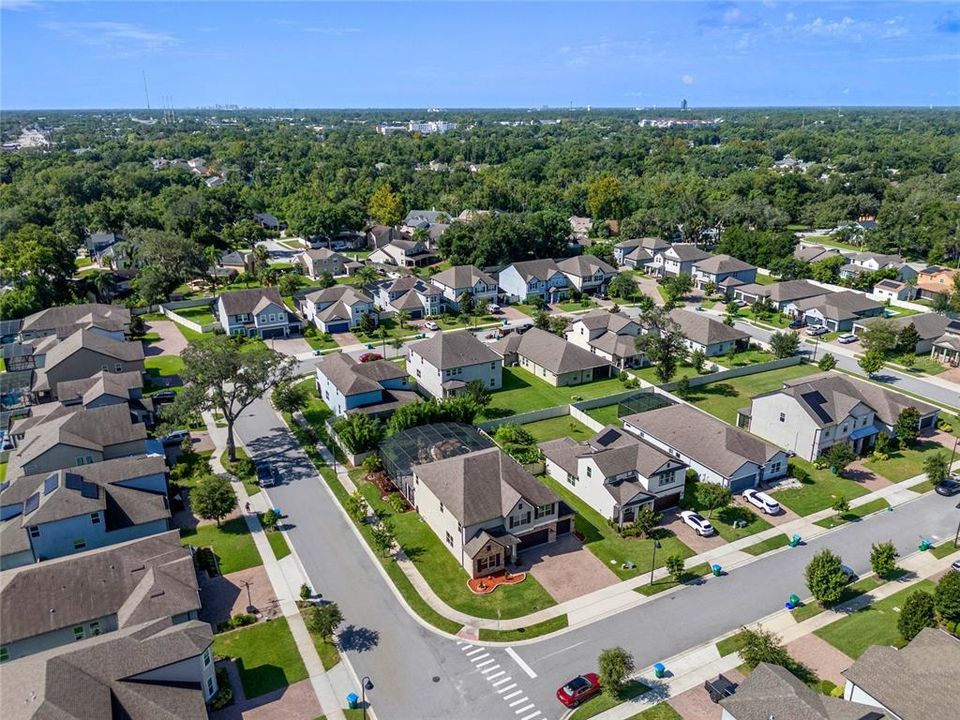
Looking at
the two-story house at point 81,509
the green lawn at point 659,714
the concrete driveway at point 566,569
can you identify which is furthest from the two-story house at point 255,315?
the green lawn at point 659,714

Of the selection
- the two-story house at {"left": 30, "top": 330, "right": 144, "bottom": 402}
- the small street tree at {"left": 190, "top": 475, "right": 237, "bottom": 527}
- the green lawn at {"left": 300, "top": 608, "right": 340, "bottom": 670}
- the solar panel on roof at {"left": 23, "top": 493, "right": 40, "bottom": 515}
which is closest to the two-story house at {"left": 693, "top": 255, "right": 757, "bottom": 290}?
the small street tree at {"left": 190, "top": 475, "right": 237, "bottom": 527}

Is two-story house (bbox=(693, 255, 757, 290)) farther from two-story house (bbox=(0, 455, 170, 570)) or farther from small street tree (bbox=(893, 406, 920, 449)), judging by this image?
two-story house (bbox=(0, 455, 170, 570))

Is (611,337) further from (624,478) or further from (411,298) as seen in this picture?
(411,298)

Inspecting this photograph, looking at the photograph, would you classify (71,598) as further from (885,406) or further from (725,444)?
(885,406)

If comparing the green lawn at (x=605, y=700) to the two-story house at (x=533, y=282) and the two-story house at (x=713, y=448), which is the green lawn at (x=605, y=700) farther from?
the two-story house at (x=533, y=282)

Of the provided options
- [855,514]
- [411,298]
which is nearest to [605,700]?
[855,514]
